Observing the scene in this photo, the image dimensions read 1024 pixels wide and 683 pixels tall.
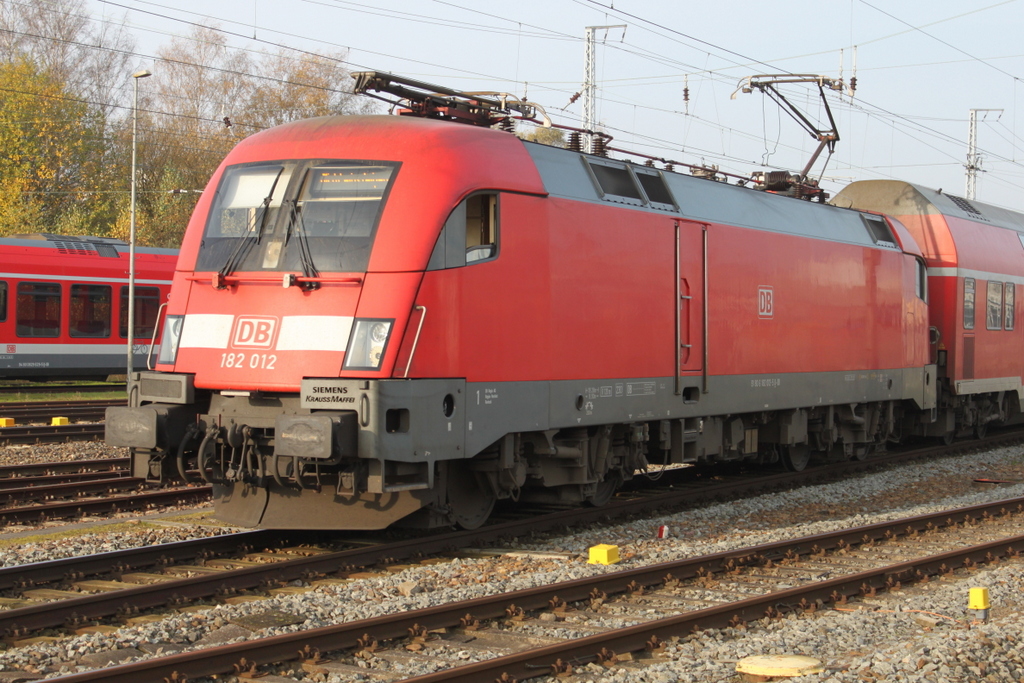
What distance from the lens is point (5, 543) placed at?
31.1 ft

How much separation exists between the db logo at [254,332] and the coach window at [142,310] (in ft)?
66.2

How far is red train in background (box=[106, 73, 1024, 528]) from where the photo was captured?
8484 mm

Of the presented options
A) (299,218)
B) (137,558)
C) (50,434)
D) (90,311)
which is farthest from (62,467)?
(90,311)

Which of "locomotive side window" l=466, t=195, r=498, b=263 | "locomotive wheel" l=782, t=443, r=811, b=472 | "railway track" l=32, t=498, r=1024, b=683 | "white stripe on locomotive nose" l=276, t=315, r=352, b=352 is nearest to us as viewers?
"railway track" l=32, t=498, r=1024, b=683

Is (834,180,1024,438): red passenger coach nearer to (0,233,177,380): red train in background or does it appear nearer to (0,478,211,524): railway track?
(0,478,211,524): railway track

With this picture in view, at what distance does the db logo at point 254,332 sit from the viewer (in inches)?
344

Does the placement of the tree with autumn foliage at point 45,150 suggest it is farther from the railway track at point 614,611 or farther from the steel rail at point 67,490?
the railway track at point 614,611

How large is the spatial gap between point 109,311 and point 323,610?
73.1ft

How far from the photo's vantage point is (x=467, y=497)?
988 centimetres

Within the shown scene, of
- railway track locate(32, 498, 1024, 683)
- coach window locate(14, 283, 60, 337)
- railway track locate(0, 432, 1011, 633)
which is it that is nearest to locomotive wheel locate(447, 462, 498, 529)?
railway track locate(0, 432, 1011, 633)

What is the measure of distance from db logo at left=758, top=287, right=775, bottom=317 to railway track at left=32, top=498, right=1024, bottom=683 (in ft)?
11.2

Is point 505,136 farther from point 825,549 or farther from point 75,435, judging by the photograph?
point 75,435

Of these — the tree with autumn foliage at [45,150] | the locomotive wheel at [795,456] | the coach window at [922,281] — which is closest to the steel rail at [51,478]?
the locomotive wheel at [795,456]

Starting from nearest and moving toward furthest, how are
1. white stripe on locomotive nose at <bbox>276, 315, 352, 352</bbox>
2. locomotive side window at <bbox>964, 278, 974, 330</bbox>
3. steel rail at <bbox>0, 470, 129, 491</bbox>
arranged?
1. white stripe on locomotive nose at <bbox>276, 315, 352, 352</bbox>
2. steel rail at <bbox>0, 470, 129, 491</bbox>
3. locomotive side window at <bbox>964, 278, 974, 330</bbox>
